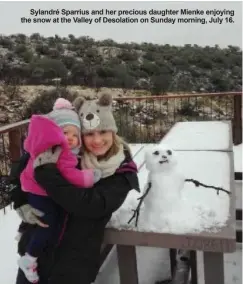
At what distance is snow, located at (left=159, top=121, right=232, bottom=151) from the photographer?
7.32 ft

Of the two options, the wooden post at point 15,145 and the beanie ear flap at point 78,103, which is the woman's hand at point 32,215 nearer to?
the beanie ear flap at point 78,103

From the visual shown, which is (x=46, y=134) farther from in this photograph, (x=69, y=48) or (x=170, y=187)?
(x=69, y=48)

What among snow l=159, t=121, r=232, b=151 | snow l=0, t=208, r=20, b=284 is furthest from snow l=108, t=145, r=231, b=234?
snow l=0, t=208, r=20, b=284

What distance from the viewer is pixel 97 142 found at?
45.4 inches

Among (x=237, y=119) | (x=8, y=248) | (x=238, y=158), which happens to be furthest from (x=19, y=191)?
(x=237, y=119)

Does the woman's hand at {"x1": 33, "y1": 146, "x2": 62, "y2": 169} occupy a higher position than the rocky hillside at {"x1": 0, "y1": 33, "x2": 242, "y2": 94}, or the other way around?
the rocky hillside at {"x1": 0, "y1": 33, "x2": 242, "y2": 94}

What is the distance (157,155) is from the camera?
3.92 feet

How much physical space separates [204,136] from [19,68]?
349 inches

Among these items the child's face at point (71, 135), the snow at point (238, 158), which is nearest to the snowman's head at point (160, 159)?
the child's face at point (71, 135)

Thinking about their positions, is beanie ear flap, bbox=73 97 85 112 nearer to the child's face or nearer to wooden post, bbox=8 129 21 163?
the child's face

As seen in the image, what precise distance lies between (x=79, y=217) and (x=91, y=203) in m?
0.09

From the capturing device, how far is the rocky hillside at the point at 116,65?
10.5 m

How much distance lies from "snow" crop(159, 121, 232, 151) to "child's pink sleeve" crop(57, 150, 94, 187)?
1145mm

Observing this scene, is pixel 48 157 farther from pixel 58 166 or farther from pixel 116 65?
pixel 116 65
